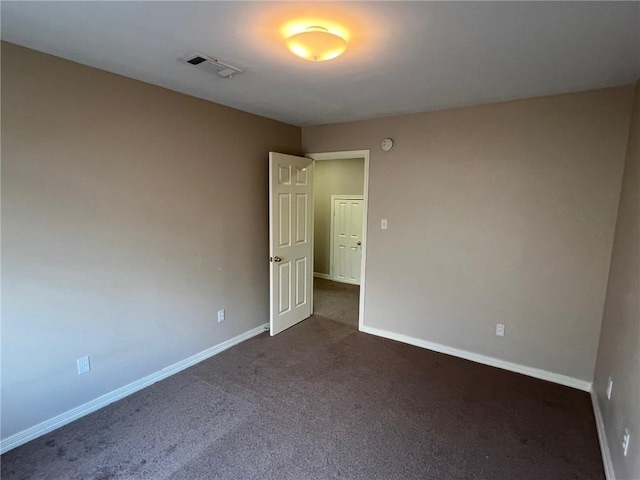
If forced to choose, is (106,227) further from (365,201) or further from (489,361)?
(489,361)

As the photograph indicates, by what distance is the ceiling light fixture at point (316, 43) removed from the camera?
1576 millimetres

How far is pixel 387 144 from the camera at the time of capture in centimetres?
344

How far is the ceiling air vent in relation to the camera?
6.60 feet

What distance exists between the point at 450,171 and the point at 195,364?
3.08m

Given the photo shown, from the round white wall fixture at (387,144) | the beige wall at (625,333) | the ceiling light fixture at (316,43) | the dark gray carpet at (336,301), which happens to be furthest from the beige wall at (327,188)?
the ceiling light fixture at (316,43)

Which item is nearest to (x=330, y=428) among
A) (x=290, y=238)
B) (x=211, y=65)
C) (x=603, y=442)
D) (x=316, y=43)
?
(x=603, y=442)

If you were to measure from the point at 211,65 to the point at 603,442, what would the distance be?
11.5 feet

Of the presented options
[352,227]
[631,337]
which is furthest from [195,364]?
[352,227]

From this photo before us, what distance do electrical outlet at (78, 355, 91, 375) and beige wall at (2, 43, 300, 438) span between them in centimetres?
4

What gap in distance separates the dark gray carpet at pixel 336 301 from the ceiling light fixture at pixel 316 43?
3.12 meters

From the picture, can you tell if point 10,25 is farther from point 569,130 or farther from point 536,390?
point 536,390

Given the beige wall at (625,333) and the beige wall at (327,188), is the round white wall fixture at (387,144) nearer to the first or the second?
the beige wall at (625,333)

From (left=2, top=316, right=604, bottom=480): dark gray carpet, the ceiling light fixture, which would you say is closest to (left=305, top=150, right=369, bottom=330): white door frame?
(left=2, top=316, right=604, bottom=480): dark gray carpet

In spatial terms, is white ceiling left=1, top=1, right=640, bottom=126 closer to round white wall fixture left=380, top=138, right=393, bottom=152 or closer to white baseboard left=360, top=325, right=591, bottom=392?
round white wall fixture left=380, top=138, right=393, bottom=152
